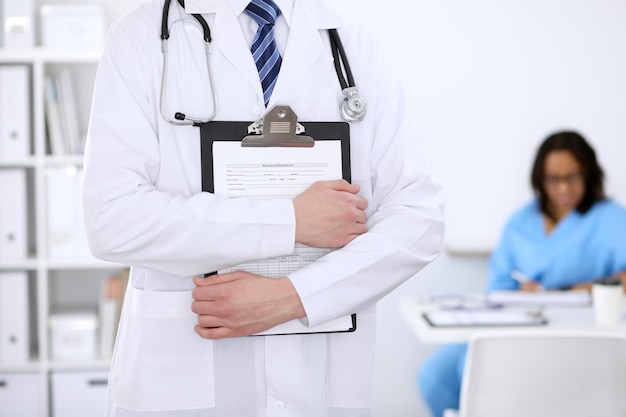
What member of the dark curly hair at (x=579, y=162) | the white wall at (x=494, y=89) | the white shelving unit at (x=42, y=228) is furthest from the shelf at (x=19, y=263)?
the dark curly hair at (x=579, y=162)

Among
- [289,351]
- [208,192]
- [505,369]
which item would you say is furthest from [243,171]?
[505,369]

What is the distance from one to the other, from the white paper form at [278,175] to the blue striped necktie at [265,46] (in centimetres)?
12

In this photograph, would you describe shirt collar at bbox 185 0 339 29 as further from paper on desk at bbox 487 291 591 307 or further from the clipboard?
paper on desk at bbox 487 291 591 307

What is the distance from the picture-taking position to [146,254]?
1.12 m

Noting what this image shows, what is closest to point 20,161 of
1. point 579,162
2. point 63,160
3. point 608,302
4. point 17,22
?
point 63,160

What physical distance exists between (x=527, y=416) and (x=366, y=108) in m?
1.13

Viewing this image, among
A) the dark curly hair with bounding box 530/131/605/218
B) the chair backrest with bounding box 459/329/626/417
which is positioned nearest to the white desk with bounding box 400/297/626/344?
the chair backrest with bounding box 459/329/626/417

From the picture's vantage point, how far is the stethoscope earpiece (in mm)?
1239

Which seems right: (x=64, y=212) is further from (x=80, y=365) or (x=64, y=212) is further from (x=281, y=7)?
(x=281, y=7)

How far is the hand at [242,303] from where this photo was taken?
1126 millimetres

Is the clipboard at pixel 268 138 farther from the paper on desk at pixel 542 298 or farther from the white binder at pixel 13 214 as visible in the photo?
the white binder at pixel 13 214

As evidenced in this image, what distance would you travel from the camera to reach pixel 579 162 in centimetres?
334

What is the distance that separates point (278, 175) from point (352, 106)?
168 millimetres

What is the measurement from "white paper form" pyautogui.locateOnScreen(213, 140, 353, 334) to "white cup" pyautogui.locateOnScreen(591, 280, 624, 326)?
1.54 m
